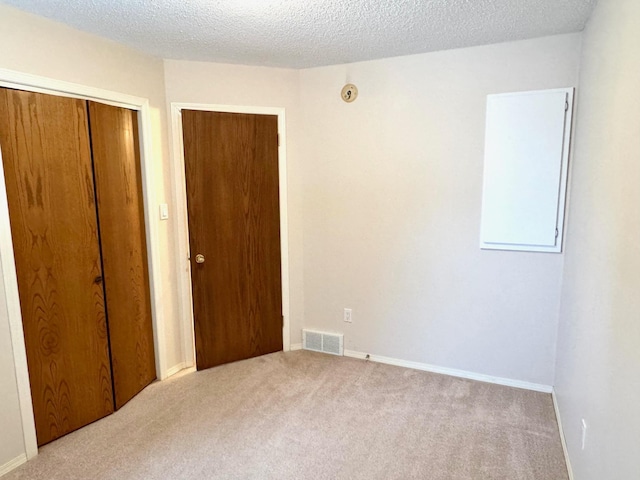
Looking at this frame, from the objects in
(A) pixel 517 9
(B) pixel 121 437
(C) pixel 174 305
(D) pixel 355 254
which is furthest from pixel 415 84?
(B) pixel 121 437

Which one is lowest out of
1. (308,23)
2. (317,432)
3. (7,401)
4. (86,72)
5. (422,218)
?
(317,432)

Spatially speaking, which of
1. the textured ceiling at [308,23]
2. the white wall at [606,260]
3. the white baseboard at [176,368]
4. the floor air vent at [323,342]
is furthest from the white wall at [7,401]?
the white wall at [606,260]

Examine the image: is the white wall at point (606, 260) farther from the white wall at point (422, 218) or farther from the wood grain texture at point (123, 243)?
the wood grain texture at point (123, 243)

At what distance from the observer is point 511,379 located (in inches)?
114

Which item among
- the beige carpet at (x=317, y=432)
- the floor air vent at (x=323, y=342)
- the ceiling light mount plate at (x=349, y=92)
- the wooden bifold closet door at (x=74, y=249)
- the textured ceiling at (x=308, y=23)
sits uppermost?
the textured ceiling at (x=308, y=23)

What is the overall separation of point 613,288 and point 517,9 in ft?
5.08

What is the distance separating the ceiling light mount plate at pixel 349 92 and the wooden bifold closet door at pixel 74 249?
156cm

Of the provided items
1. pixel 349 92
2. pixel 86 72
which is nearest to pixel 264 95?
pixel 349 92

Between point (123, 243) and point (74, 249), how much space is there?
14.3 inches

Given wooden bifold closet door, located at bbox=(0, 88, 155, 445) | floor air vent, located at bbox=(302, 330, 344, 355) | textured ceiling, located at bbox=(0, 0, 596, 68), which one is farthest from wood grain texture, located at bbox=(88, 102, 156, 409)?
floor air vent, located at bbox=(302, 330, 344, 355)

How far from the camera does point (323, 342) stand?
3512 millimetres

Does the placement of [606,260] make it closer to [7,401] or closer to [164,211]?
[164,211]

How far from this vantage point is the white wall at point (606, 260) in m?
1.27

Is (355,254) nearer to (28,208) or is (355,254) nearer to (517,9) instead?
(517,9)
